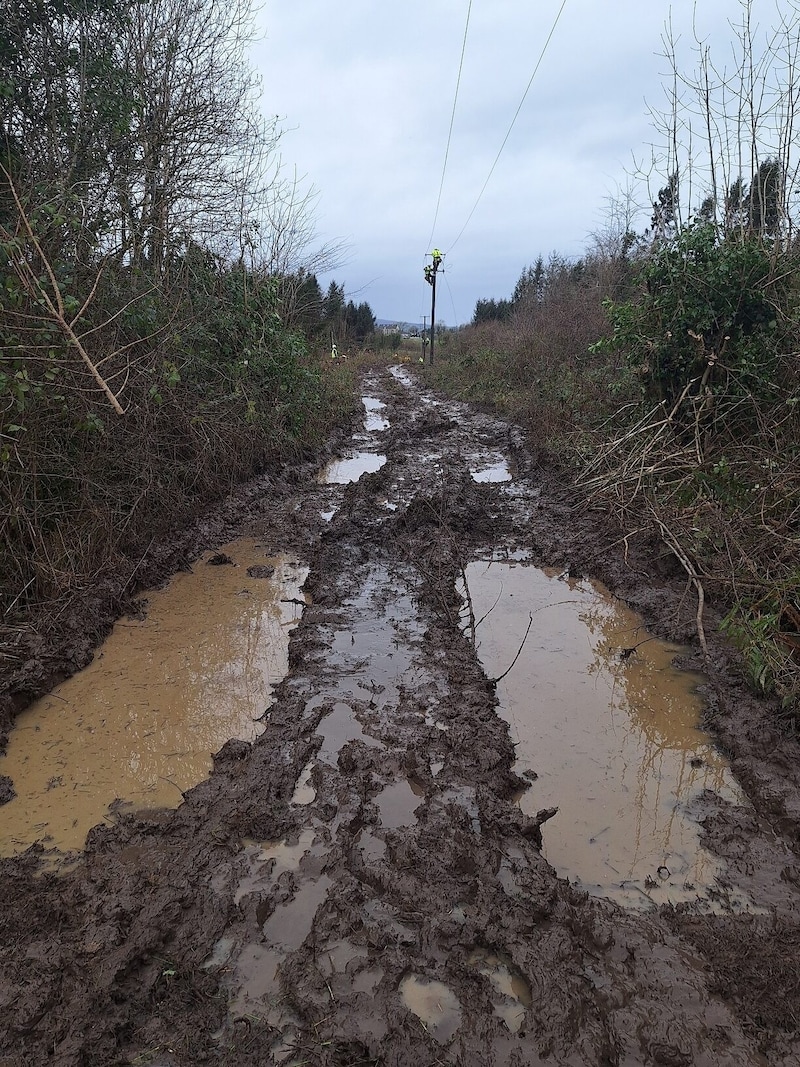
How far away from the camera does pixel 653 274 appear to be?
7070 mm

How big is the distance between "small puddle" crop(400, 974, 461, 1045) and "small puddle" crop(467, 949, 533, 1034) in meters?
0.15

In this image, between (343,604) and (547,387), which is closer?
(343,604)

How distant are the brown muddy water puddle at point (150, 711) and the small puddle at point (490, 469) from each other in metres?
4.67

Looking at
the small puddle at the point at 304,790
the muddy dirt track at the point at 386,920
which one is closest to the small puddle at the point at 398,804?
the muddy dirt track at the point at 386,920

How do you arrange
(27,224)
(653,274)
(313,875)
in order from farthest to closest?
(653,274), (27,224), (313,875)

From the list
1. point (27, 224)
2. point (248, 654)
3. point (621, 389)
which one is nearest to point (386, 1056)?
point (248, 654)

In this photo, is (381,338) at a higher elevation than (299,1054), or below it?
higher

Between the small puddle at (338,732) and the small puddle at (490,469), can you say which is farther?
the small puddle at (490,469)

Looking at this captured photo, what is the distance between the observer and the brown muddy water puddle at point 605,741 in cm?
286

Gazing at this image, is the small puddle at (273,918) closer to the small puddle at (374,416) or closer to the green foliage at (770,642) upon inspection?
the green foliage at (770,642)

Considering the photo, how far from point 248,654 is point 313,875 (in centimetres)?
224

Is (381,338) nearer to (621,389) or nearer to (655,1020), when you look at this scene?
(621,389)

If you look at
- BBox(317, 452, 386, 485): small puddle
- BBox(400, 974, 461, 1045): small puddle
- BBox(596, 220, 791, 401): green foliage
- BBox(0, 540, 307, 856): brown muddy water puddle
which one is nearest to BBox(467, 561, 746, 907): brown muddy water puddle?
BBox(400, 974, 461, 1045): small puddle

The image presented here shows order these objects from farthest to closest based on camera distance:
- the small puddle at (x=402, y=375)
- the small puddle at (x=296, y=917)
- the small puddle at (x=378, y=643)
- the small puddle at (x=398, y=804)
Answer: the small puddle at (x=402, y=375) < the small puddle at (x=378, y=643) < the small puddle at (x=398, y=804) < the small puddle at (x=296, y=917)
